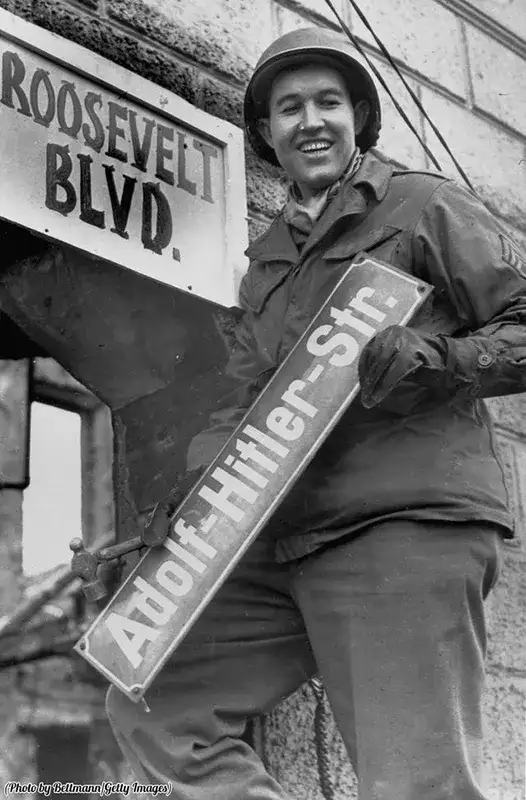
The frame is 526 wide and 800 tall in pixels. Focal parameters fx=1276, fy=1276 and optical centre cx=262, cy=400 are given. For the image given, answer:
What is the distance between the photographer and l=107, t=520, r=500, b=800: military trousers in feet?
7.39

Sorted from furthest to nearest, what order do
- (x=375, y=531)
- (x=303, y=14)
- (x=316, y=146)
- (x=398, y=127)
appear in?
(x=398, y=127)
(x=303, y=14)
(x=316, y=146)
(x=375, y=531)

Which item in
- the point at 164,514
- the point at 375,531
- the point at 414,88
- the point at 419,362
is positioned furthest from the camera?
the point at 414,88

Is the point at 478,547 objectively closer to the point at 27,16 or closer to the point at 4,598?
the point at 4,598

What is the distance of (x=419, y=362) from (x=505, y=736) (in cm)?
156

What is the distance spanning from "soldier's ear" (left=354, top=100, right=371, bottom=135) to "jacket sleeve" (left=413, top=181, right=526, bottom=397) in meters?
0.35

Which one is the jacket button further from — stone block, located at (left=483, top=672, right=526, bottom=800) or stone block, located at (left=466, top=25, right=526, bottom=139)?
stone block, located at (left=466, top=25, right=526, bottom=139)

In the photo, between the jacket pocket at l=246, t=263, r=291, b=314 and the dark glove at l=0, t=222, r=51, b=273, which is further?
the dark glove at l=0, t=222, r=51, b=273

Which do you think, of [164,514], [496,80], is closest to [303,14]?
[496,80]

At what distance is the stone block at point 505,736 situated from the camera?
3.34 metres

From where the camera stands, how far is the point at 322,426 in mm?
2430

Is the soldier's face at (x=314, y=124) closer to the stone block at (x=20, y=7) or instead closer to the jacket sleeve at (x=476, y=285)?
the jacket sleeve at (x=476, y=285)

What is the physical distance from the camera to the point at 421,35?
170 inches

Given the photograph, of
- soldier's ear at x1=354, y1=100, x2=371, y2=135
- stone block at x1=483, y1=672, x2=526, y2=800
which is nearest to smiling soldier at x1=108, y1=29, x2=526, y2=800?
soldier's ear at x1=354, y1=100, x2=371, y2=135

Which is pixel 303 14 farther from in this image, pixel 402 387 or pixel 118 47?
pixel 402 387
